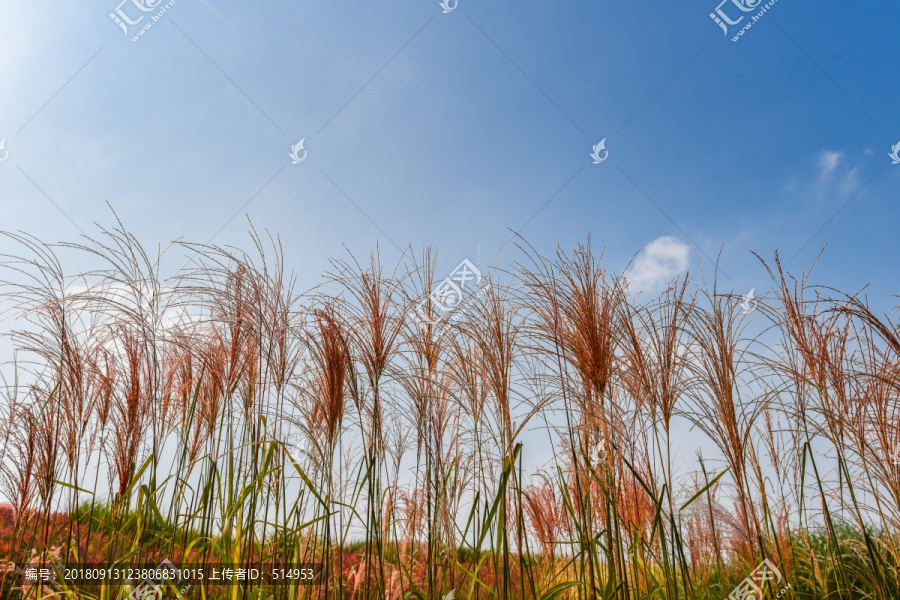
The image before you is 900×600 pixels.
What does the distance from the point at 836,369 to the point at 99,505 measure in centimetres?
643

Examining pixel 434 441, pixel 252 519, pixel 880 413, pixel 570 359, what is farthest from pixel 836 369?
pixel 252 519

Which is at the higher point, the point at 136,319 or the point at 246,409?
the point at 136,319

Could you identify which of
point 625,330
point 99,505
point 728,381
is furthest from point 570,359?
point 99,505

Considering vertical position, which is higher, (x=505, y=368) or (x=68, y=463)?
(x=505, y=368)

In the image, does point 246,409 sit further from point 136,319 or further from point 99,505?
point 99,505

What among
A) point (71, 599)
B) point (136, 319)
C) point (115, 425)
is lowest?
point (71, 599)

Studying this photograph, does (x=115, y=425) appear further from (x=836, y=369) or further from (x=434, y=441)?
(x=836, y=369)

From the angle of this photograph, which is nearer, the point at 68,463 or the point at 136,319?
the point at 136,319

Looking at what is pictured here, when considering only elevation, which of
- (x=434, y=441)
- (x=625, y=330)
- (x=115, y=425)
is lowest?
(x=434, y=441)

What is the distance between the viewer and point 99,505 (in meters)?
5.48

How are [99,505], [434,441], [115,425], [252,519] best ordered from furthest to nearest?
[99,505]
[115,425]
[434,441]
[252,519]

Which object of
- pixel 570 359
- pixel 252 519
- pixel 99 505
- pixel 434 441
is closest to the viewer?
pixel 252 519

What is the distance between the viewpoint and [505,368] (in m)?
2.73

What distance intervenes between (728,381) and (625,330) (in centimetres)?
60
